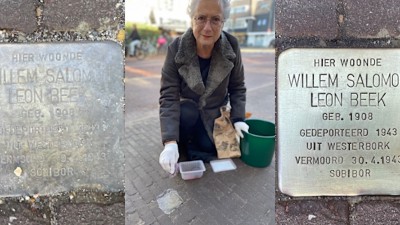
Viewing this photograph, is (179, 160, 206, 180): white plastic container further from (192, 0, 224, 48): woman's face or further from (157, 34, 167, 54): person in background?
(157, 34, 167, 54): person in background

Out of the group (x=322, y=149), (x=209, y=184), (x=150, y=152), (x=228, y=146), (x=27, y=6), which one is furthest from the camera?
(x=150, y=152)

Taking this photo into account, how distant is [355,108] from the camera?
155 centimetres

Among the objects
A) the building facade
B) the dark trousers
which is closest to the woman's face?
the dark trousers

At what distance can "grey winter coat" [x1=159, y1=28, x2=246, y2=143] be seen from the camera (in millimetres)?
2627

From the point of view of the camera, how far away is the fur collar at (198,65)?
8.65 feet

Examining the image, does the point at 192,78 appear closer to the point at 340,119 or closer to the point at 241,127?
the point at 241,127

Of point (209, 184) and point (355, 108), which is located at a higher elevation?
point (355, 108)

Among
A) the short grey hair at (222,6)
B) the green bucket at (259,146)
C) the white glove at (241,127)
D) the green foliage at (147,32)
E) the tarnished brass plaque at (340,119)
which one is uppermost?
the green foliage at (147,32)

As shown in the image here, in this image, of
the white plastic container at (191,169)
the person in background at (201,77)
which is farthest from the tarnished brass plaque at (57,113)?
the white plastic container at (191,169)

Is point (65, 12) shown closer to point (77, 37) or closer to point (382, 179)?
point (77, 37)

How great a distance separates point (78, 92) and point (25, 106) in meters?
0.24

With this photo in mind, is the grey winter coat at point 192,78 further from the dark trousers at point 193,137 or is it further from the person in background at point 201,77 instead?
the dark trousers at point 193,137

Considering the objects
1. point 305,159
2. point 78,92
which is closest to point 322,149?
point 305,159

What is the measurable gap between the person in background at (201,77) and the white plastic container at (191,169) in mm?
178
